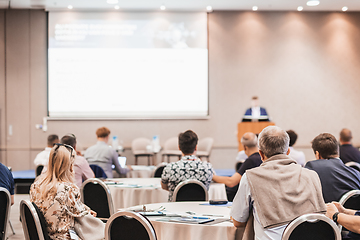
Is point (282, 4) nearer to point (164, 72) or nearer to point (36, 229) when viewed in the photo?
point (164, 72)

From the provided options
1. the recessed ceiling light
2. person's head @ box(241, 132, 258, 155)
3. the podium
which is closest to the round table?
person's head @ box(241, 132, 258, 155)

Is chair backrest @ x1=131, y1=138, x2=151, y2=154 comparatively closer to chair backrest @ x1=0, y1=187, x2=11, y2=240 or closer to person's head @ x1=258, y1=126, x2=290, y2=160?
chair backrest @ x1=0, y1=187, x2=11, y2=240

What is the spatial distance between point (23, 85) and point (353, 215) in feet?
30.5

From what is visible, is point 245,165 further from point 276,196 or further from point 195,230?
point 276,196

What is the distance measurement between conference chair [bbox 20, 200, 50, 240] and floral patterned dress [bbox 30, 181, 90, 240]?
53 mm

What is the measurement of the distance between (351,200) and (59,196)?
208 centimetres

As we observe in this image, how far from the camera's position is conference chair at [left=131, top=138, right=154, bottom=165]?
939 cm

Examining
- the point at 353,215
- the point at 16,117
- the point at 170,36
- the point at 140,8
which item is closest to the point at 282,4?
the point at 170,36

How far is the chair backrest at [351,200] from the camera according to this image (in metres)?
2.84

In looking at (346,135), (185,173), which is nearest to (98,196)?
(185,173)

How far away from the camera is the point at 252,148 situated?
4250 millimetres

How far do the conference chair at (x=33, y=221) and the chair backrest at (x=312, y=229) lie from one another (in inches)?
56.2

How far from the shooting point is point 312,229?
2.12 m

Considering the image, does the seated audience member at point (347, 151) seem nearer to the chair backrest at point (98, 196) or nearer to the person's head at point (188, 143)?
the person's head at point (188, 143)
